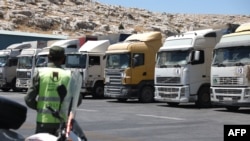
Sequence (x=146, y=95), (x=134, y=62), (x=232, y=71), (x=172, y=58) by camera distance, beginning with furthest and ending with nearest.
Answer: (x=146, y=95) < (x=134, y=62) < (x=172, y=58) < (x=232, y=71)

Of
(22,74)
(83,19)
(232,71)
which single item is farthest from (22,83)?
(83,19)

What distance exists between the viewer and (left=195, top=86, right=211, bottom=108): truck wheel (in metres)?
21.1

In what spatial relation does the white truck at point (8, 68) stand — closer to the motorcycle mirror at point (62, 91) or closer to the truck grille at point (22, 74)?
the truck grille at point (22, 74)

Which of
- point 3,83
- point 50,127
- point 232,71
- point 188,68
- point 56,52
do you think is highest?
point 188,68

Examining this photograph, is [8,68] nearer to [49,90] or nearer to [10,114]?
[49,90]

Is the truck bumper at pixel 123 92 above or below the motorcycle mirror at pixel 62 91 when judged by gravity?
below

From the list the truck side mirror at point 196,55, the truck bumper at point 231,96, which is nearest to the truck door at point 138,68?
the truck side mirror at point 196,55

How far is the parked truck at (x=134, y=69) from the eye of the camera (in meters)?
24.5

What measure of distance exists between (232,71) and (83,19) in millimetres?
73590

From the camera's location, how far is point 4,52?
3647cm

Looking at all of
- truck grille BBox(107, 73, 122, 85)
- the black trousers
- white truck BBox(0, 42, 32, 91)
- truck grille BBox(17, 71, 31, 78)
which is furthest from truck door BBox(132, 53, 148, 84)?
the black trousers

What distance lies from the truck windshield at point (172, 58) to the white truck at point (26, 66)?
12644 millimetres

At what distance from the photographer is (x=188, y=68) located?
2066 centimetres

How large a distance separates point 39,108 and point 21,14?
81.6 meters
